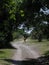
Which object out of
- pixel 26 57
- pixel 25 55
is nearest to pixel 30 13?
pixel 26 57

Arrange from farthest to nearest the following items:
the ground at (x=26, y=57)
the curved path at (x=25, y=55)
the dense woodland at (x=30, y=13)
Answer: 1. the curved path at (x=25, y=55)
2. the ground at (x=26, y=57)
3. the dense woodland at (x=30, y=13)

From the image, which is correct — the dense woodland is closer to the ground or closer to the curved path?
the ground

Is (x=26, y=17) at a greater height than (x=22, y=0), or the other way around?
(x=22, y=0)

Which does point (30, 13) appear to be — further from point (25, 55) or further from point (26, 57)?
point (25, 55)

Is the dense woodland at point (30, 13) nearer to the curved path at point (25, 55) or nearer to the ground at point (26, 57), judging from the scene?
the ground at point (26, 57)

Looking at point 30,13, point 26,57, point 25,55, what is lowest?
point 25,55

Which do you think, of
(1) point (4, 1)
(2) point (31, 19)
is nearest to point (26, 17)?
(2) point (31, 19)

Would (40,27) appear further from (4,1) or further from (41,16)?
(4,1)

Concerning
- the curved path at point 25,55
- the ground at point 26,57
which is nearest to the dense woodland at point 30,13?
the ground at point 26,57

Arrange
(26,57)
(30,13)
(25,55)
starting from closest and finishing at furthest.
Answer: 1. (30,13)
2. (26,57)
3. (25,55)

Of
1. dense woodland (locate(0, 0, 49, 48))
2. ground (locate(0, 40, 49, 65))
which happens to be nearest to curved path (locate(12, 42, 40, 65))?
ground (locate(0, 40, 49, 65))

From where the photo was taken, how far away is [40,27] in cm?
2606

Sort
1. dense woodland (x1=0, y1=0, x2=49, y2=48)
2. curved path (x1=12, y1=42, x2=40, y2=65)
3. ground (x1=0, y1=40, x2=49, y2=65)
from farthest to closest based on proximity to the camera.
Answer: curved path (x1=12, y1=42, x2=40, y2=65) → ground (x1=0, y1=40, x2=49, y2=65) → dense woodland (x1=0, y1=0, x2=49, y2=48)

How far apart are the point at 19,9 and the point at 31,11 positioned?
53.5 inches
